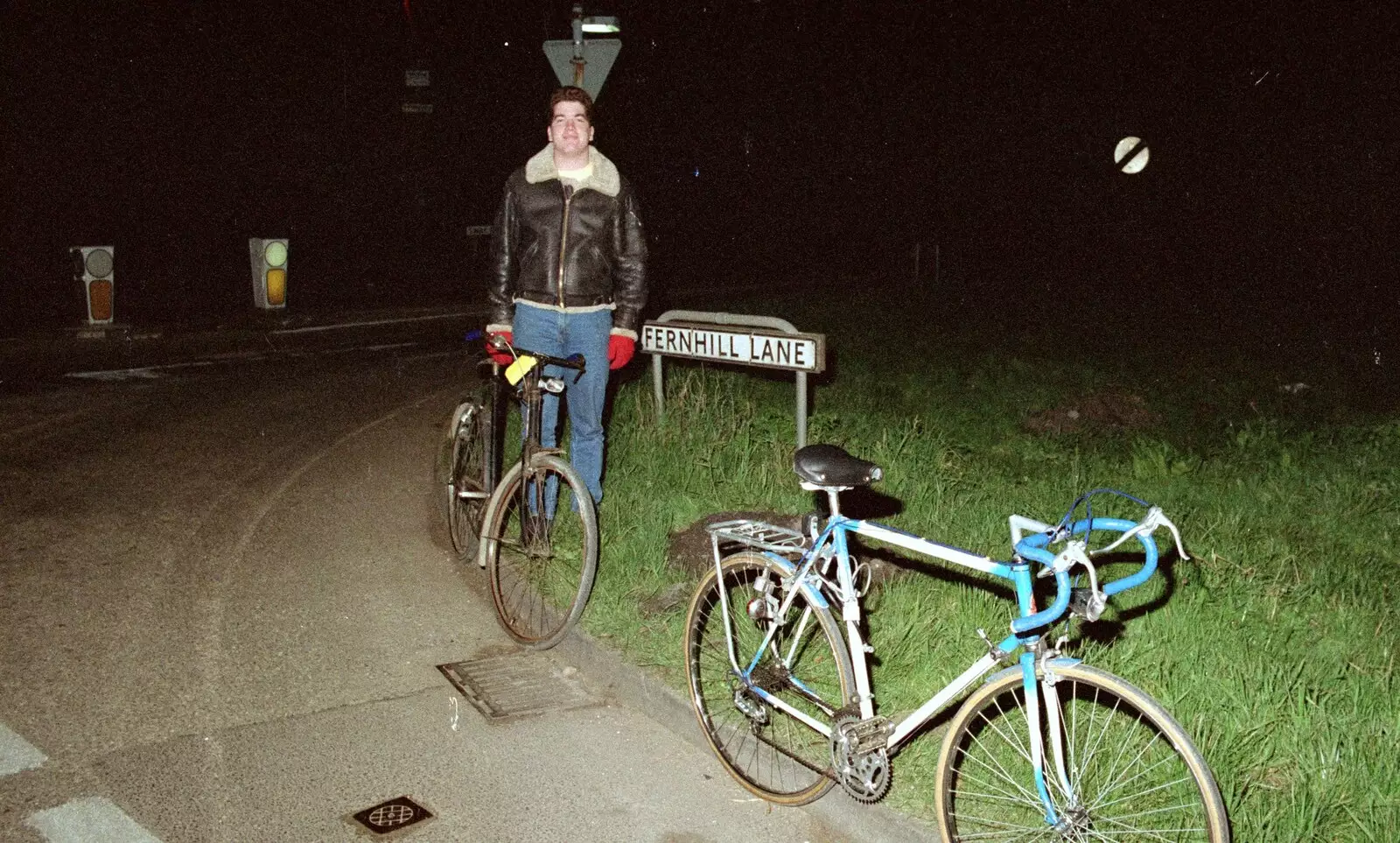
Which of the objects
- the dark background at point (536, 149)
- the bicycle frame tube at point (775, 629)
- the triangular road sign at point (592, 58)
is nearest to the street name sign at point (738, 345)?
the bicycle frame tube at point (775, 629)

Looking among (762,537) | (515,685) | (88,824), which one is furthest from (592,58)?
(88,824)

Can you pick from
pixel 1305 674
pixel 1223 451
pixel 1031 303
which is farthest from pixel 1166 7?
pixel 1305 674

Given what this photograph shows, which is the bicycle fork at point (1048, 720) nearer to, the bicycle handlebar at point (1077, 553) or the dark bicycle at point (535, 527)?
the bicycle handlebar at point (1077, 553)

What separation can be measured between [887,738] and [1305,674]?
162 cm

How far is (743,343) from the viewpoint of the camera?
671 cm

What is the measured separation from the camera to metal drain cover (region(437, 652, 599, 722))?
16.6ft

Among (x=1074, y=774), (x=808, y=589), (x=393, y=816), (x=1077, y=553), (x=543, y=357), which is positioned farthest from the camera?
(x=543, y=357)

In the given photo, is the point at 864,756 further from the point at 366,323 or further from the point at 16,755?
the point at 366,323

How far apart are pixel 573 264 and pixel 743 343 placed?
1.01 meters

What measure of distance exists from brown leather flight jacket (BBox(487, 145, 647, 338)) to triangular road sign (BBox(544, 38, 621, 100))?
Answer: 410cm

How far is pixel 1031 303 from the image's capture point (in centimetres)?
1822

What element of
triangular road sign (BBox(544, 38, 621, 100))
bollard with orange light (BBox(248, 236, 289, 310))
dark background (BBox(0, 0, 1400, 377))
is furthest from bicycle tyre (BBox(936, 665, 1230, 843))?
bollard with orange light (BBox(248, 236, 289, 310))

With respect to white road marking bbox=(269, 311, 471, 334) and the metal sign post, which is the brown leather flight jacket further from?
white road marking bbox=(269, 311, 471, 334)

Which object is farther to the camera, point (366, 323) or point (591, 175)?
point (366, 323)
